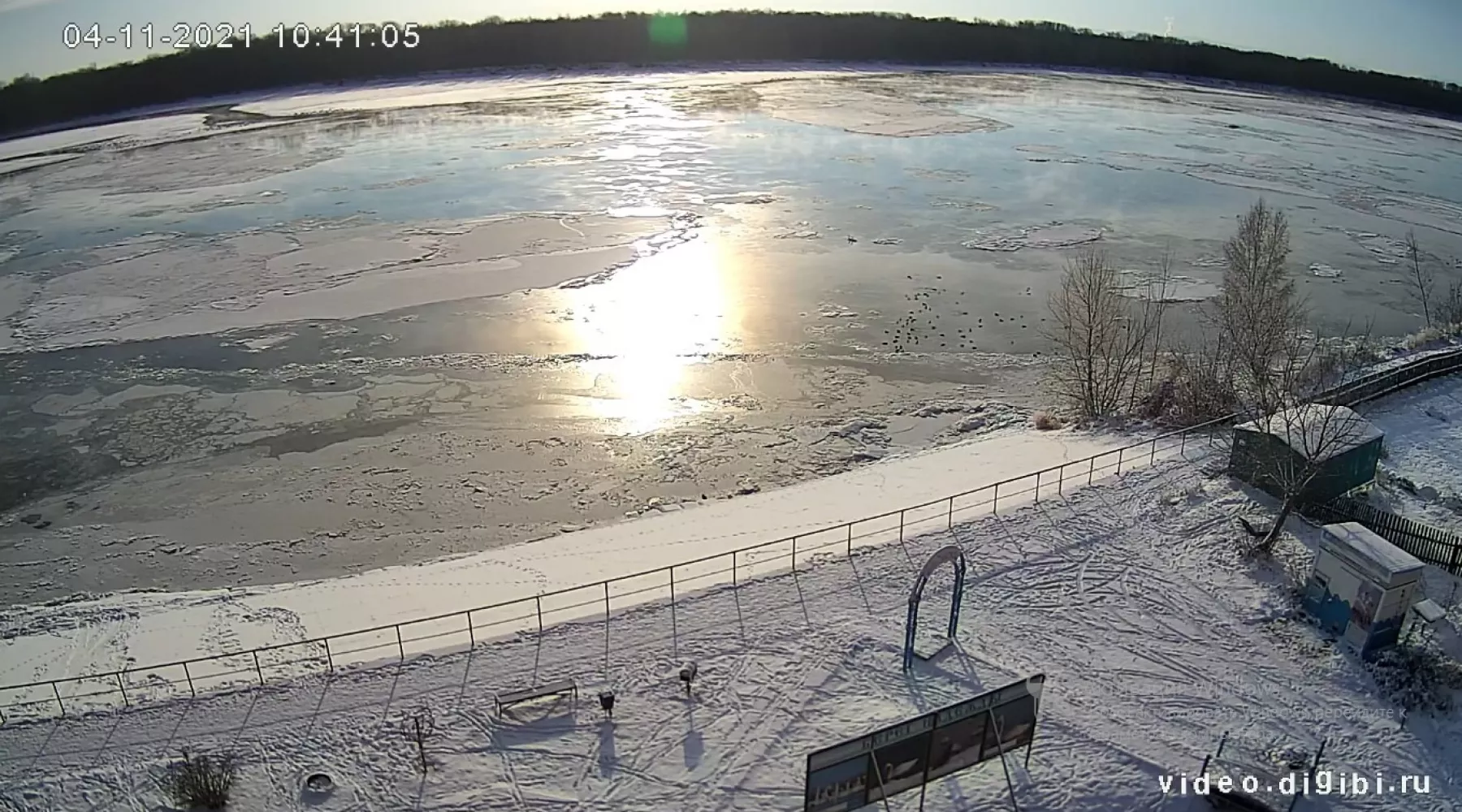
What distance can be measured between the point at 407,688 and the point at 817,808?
24.3ft

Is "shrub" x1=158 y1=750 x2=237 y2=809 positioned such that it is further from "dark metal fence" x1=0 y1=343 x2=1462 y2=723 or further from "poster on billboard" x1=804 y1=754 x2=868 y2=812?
"poster on billboard" x1=804 y1=754 x2=868 y2=812

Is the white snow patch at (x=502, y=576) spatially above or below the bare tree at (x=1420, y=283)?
below

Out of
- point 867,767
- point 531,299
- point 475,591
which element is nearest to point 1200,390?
point 867,767

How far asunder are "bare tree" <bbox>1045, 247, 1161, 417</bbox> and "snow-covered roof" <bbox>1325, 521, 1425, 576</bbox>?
33.8 feet

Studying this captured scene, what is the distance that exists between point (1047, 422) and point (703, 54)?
86.1 m

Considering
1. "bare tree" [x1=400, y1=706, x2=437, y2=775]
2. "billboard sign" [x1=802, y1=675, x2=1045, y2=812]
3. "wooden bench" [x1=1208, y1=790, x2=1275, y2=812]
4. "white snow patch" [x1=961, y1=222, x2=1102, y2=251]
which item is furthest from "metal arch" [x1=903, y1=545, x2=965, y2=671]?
"white snow patch" [x1=961, y1=222, x2=1102, y2=251]

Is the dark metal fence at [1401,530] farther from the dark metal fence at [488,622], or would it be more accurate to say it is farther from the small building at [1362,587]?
the dark metal fence at [488,622]

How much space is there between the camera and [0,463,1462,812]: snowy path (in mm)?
13953

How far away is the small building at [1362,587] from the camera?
612 inches

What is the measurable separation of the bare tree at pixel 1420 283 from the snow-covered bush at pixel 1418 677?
75.4 feet

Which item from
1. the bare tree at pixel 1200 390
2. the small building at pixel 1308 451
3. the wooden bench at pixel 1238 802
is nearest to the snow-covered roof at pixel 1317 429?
the small building at pixel 1308 451

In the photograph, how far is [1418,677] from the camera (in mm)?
15289

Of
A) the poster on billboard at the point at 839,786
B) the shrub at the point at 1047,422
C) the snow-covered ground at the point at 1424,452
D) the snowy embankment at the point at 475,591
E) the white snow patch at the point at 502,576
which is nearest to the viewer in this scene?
the poster on billboard at the point at 839,786

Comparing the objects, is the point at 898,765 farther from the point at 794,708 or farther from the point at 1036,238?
the point at 1036,238
